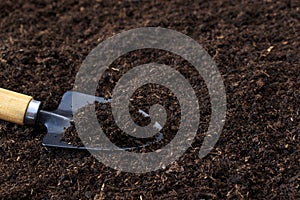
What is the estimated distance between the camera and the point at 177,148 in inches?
77.9

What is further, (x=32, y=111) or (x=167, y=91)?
(x=167, y=91)

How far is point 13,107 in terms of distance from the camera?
2.04 m

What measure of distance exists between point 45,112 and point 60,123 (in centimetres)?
7

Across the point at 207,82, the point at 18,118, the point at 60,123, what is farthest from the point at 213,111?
the point at 18,118

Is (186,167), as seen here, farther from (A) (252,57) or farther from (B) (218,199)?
(A) (252,57)

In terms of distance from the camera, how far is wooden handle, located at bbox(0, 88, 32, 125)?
2.03m

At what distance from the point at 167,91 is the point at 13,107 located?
0.62m

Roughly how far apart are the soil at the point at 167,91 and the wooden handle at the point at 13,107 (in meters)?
0.06

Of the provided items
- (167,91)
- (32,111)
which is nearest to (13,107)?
(32,111)

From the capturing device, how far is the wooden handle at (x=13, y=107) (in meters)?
2.03

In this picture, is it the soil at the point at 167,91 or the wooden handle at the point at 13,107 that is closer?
the soil at the point at 167,91

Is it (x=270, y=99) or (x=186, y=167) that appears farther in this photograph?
(x=270, y=99)

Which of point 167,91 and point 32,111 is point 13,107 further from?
point 167,91

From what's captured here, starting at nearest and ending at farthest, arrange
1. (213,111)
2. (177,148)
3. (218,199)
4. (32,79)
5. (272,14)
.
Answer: (218,199) < (177,148) < (213,111) < (32,79) < (272,14)
